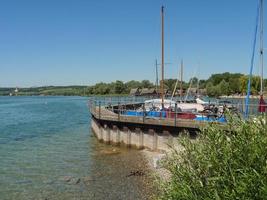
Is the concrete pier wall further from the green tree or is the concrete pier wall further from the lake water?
the green tree

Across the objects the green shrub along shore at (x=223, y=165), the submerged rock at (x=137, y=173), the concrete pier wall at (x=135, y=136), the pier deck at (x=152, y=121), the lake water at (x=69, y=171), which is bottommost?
the lake water at (x=69, y=171)

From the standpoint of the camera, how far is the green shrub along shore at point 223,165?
6508mm

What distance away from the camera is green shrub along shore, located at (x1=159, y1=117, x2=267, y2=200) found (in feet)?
21.4

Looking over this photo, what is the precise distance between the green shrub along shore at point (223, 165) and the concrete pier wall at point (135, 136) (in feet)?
47.1

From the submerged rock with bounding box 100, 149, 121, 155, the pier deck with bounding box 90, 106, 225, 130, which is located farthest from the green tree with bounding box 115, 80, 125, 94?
the submerged rock with bounding box 100, 149, 121, 155

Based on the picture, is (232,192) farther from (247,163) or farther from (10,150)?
(10,150)

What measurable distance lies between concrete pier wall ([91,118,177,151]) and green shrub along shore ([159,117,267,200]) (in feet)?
47.1

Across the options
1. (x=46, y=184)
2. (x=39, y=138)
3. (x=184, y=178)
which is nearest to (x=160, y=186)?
(x=184, y=178)

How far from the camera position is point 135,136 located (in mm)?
26219

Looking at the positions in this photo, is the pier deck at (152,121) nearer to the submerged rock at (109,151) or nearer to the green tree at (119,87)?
the submerged rock at (109,151)

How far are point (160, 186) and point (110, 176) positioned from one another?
11481mm

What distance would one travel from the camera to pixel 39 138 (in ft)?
119

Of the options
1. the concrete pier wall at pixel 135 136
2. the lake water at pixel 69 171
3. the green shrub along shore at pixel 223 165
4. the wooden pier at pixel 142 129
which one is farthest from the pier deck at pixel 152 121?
the green shrub along shore at pixel 223 165

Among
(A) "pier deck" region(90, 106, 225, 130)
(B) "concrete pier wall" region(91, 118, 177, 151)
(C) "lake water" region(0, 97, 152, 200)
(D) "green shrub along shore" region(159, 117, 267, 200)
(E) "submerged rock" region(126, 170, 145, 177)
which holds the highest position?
(D) "green shrub along shore" region(159, 117, 267, 200)
